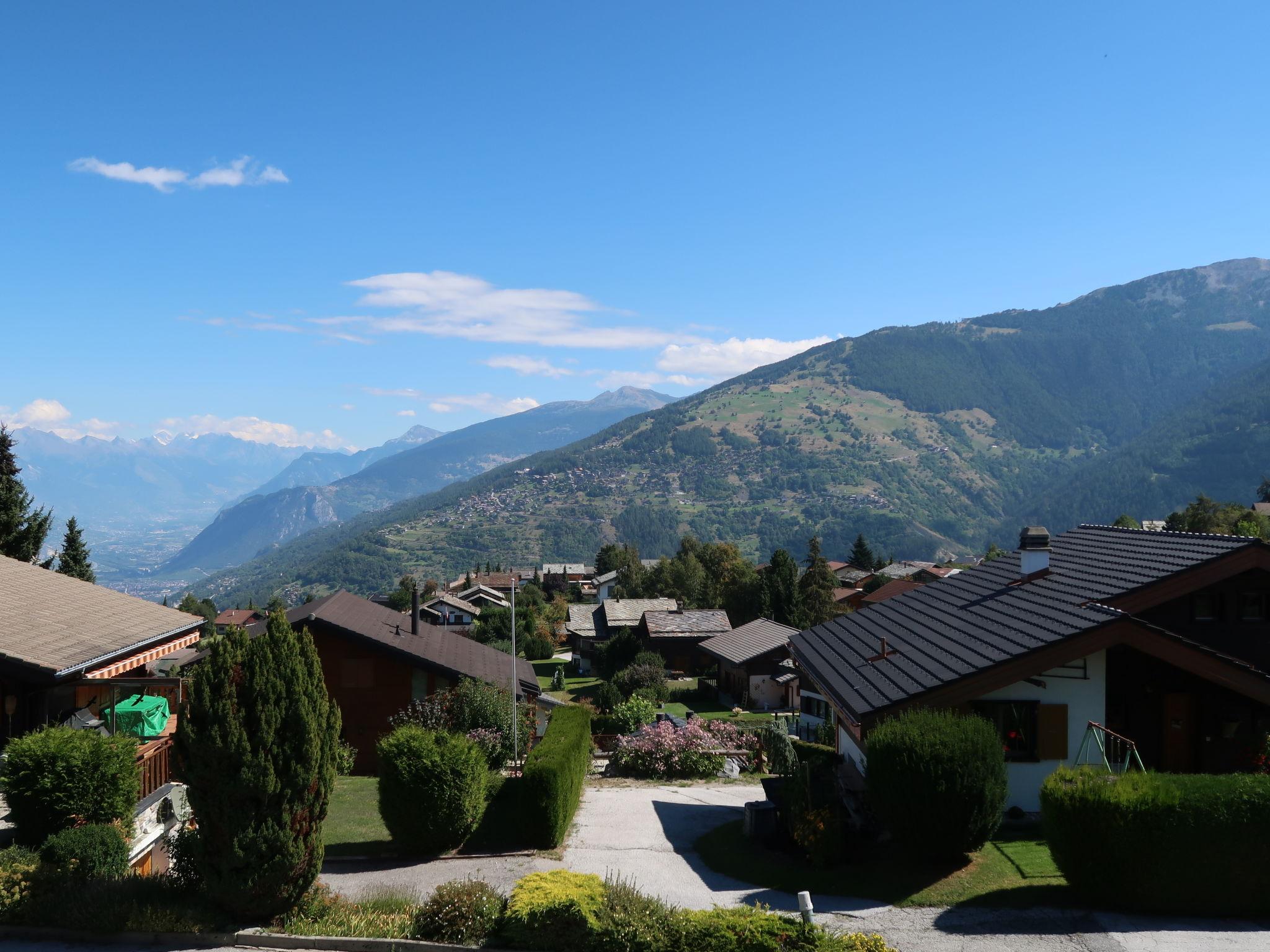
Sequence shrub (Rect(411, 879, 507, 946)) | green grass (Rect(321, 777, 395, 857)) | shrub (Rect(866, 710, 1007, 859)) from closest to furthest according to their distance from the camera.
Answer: shrub (Rect(411, 879, 507, 946)) → shrub (Rect(866, 710, 1007, 859)) → green grass (Rect(321, 777, 395, 857))

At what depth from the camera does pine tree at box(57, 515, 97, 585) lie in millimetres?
47594

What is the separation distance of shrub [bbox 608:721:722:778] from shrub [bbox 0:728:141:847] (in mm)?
14143

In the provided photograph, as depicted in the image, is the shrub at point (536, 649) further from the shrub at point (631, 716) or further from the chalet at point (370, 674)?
the chalet at point (370, 674)

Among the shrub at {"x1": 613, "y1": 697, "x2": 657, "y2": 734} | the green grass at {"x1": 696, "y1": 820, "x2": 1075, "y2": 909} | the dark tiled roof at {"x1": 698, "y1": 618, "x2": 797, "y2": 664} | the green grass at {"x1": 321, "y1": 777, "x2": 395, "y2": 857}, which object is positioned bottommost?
the dark tiled roof at {"x1": 698, "y1": 618, "x2": 797, "y2": 664}

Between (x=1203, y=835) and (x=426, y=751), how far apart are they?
36.5 feet

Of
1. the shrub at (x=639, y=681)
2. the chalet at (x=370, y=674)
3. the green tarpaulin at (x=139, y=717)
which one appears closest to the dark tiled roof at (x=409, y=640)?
the chalet at (x=370, y=674)

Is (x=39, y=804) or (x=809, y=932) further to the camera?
(x=39, y=804)

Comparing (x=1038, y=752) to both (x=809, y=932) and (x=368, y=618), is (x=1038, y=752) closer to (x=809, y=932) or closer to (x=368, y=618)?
(x=809, y=932)

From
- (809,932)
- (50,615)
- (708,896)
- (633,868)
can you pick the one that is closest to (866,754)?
(708,896)

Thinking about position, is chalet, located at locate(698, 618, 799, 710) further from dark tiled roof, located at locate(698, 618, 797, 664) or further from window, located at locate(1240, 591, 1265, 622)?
window, located at locate(1240, 591, 1265, 622)

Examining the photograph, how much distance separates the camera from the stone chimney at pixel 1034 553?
2195 centimetres

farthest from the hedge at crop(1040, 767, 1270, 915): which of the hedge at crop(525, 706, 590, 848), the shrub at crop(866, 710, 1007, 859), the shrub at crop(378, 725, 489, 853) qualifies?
the shrub at crop(378, 725, 489, 853)

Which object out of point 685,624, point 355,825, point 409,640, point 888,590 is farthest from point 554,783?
point 888,590

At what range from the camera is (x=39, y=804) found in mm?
12359
